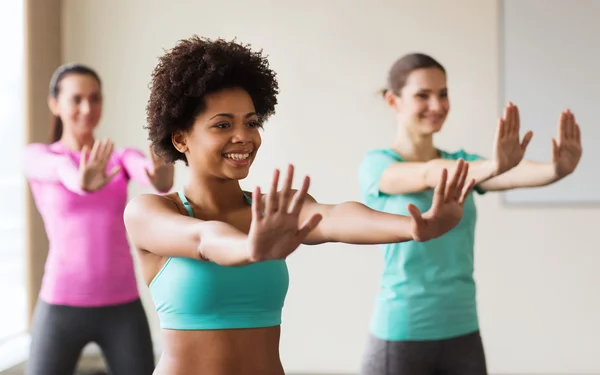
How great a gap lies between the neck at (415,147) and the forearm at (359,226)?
968mm

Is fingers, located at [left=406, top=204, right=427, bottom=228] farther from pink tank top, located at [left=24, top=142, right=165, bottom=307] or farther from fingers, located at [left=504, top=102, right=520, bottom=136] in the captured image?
pink tank top, located at [left=24, top=142, right=165, bottom=307]

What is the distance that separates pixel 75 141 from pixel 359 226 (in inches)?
68.5

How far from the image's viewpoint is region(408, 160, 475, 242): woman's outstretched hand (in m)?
1.52

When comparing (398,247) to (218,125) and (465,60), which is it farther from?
(465,60)

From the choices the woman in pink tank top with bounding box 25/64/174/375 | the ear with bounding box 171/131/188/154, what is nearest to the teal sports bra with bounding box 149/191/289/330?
the ear with bounding box 171/131/188/154

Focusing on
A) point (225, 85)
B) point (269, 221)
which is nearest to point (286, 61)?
point (225, 85)

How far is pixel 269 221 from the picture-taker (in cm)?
132

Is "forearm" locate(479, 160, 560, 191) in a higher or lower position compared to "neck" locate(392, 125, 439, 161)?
lower

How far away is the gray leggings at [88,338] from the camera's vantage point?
2.81 metres

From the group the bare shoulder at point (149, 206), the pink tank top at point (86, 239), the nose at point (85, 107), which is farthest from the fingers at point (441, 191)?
the nose at point (85, 107)

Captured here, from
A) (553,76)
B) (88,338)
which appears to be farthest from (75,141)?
(553,76)

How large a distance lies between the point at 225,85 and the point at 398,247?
3.32 ft

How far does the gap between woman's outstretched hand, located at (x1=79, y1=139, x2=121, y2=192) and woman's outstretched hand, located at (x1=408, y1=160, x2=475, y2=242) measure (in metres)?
1.33

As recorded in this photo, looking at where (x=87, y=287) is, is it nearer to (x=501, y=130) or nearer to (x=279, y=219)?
(x=501, y=130)
